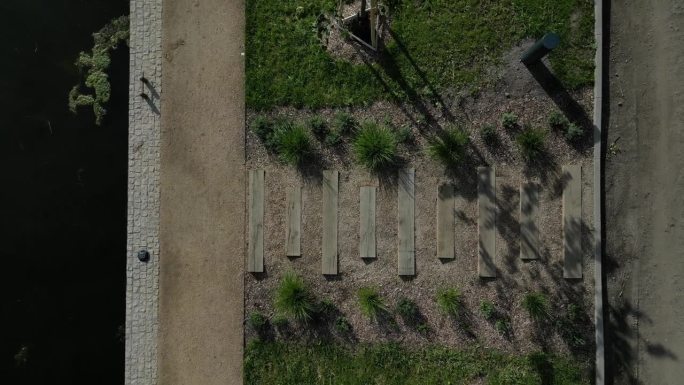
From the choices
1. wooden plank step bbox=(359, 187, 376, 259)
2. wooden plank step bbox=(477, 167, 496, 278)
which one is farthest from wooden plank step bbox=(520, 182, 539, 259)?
wooden plank step bbox=(359, 187, 376, 259)

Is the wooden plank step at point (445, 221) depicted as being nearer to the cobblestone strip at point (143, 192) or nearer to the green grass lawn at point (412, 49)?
the green grass lawn at point (412, 49)

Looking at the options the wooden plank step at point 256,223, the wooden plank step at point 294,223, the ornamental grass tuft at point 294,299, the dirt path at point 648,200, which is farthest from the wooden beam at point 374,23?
the ornamental grass tuft at point 294,299

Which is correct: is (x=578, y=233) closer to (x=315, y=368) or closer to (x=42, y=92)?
(x=315, y=368)

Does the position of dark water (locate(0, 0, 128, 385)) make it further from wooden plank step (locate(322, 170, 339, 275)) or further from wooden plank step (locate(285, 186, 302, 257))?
wooden plank step (locate(322, 170, 339, 275))

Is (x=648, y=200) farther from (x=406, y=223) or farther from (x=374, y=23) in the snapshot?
(x=374, y=23)

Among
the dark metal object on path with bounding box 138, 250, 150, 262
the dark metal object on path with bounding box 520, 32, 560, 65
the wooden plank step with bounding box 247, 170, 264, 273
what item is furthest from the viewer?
the dark metal object on path with bounding box 138, 250, 150, 262

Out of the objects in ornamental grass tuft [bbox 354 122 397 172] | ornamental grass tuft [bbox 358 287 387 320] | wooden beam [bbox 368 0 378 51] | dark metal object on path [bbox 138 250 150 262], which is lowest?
ornamental grass tuft [bbox 358 287 387 320]
